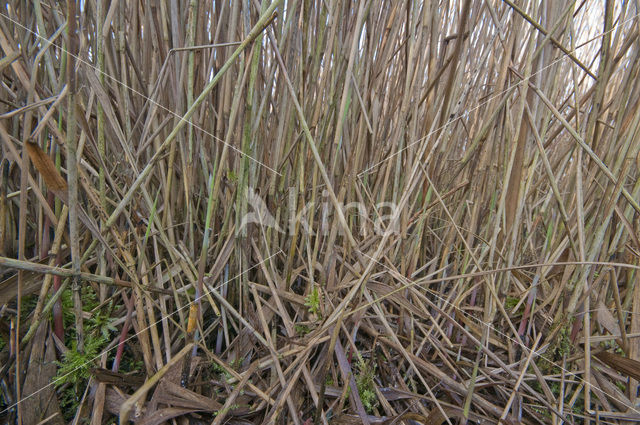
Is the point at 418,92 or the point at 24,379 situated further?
the point at 418,92

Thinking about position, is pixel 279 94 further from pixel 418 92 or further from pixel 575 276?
pixel 575 276

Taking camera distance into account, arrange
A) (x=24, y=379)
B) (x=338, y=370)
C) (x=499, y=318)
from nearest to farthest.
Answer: (x=24, y=379) < (x=338, y=370) < (x=499, y=318)

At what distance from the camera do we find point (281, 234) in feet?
2.69

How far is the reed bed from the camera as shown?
0.59 meters

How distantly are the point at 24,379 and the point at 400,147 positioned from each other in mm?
839

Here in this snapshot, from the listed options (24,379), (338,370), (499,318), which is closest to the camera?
(24,379)

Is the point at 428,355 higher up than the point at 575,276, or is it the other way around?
the point at 575,276

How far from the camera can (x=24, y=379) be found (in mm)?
598

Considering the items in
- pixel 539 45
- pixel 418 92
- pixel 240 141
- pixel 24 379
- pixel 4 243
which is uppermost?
pixel 539 45

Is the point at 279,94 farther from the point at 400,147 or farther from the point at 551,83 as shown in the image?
the point at 551,83

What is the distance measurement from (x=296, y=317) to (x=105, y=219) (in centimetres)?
42

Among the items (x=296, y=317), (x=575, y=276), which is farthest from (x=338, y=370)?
(x=575, y=276)

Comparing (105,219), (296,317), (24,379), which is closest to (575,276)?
(296,317)

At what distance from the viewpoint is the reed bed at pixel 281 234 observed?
59 cm
